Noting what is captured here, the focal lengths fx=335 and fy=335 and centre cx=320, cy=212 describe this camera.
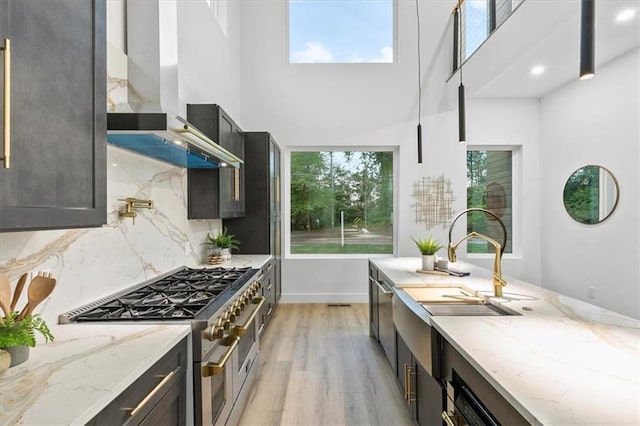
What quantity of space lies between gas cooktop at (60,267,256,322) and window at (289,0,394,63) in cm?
392

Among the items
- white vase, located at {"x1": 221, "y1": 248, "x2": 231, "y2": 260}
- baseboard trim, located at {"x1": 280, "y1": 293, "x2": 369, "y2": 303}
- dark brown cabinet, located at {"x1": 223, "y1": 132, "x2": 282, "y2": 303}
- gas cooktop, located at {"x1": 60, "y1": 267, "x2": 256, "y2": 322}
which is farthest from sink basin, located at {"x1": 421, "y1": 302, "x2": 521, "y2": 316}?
baseboard trim, located at {"x1": 280, "y1": 293, "x2": 369, "y2": 303}

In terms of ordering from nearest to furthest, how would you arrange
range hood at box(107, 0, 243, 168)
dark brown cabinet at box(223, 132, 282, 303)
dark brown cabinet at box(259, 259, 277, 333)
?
range hood at box(107, 0, 243, 168) → dark brown cabinet at box(259, 259, 277, 333) → dark brown cabinet at box(223, 132, 282, 303)

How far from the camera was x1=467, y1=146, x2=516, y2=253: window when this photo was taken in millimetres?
5273

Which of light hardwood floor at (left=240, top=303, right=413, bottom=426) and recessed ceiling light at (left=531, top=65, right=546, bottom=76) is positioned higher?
recessed ceiling light at (left=531, top=65, right=546, bottom=76)

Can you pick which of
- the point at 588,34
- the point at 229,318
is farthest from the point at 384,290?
the point at 588,34

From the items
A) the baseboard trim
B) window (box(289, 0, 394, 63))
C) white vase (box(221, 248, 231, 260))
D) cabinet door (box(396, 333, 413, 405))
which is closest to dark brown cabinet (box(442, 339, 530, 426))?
cabinet door (box(396, 333, 413, 405))

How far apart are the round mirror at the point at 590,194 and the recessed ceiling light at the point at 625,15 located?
5.51 feet

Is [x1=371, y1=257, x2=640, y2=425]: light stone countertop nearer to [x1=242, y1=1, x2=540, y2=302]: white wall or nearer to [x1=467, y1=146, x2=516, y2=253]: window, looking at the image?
[x1=242, y1=1, x2=540, y2=302]: white wall

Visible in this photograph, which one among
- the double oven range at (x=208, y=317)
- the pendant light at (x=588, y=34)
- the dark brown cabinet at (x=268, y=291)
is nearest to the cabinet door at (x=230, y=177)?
the dark brown cabinet at (x=268, y=291)

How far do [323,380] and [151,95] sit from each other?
2471 millimetres

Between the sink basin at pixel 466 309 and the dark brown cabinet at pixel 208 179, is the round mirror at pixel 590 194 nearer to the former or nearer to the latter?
the sink basin at pixel 466 309

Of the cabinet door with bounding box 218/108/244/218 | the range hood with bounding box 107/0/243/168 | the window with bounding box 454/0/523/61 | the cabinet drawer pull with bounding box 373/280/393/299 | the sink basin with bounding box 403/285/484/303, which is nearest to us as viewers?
the range hood with bounding box 107/0/243/168

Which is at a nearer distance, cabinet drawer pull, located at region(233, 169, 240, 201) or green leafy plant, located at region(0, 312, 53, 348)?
green leafy plant, located at region(0, 312, 53, 348)

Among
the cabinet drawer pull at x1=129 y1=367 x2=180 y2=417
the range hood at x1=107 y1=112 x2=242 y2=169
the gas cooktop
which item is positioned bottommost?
the cabinet drawer pull at x1=129 y1=367 x2=180 y2=417
